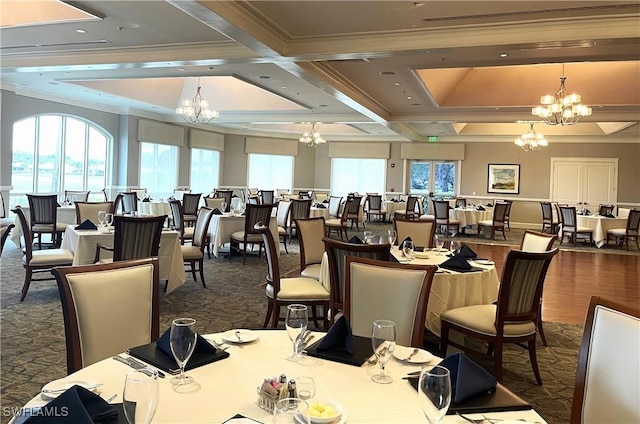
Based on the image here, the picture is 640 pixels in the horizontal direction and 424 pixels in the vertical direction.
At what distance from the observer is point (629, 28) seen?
200 inches

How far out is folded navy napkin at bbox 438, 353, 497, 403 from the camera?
57.8 inches

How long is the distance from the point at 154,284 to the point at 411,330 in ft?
4.13

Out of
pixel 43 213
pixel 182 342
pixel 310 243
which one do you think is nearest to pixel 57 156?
pixel 43 213

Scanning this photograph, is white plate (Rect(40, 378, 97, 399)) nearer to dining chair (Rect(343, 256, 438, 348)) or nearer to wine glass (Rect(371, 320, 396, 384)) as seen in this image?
wine glass (Rect(371, 320, 396, 384))

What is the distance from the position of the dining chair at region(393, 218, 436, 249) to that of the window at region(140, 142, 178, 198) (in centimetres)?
997

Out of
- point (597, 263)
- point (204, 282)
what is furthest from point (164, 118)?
point (597, 263)

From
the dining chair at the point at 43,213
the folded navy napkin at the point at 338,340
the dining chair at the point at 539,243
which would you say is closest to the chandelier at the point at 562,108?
the dining chair at the point at 539,243

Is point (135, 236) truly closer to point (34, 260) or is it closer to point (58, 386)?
point (34, 260)

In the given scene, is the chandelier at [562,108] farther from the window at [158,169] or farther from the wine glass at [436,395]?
the window at [158,169]

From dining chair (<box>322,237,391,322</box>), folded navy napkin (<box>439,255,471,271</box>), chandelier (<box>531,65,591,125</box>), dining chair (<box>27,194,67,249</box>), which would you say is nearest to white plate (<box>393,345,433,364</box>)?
dining chair (<box>322,237,391,322</box>)

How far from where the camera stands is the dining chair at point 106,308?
6.48 feet

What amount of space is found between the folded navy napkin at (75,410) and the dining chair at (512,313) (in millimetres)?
2647

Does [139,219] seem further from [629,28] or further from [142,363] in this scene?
[629,28]

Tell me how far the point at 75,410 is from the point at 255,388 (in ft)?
1.80
